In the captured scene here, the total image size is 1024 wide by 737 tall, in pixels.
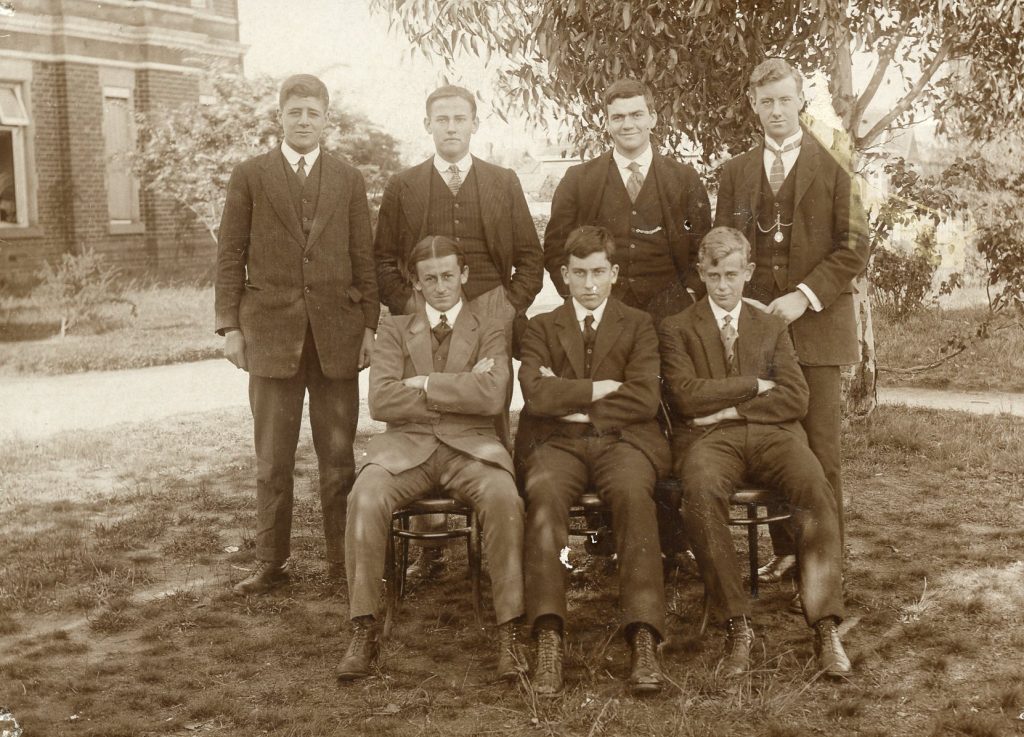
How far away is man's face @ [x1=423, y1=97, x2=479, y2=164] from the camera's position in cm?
446

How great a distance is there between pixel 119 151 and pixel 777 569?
12.1 m

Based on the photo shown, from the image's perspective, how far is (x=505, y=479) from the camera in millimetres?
4023

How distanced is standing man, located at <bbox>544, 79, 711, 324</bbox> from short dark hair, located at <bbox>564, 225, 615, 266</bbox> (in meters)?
0.29

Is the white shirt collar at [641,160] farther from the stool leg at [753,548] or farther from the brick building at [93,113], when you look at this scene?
the brick building at [93,113]

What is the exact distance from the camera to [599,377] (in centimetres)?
421

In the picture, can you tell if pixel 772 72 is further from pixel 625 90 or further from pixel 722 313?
pixel 722 313

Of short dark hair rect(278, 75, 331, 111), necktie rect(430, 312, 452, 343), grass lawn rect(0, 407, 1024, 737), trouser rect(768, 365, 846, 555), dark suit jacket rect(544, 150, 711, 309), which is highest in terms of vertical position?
short dark hair rect(278, 75, 331, 111)

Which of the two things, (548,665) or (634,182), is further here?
(634,182)

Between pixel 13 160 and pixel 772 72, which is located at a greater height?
pixel 13 160

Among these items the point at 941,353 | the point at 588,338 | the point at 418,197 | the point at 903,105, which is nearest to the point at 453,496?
the point at 588,338

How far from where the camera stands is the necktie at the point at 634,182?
4504 mm

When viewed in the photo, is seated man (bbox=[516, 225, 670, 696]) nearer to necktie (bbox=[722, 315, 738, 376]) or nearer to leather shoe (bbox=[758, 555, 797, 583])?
necktie (bbox=[722, 315, 738, 376])

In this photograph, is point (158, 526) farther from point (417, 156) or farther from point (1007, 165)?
point (1007, 165)

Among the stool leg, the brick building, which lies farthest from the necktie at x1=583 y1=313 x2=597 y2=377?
the brick building
